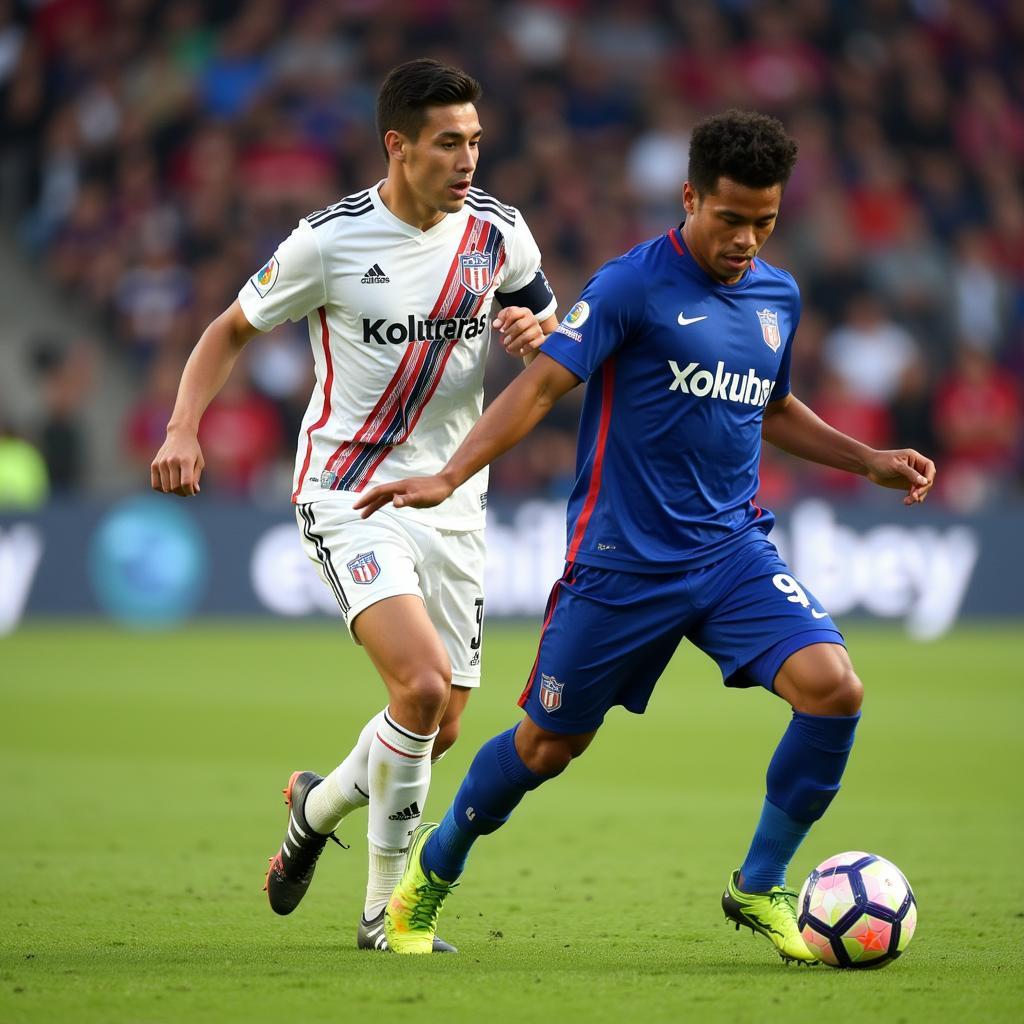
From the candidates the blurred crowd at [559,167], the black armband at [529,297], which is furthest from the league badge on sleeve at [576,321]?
the blurred crowd at [559,167]

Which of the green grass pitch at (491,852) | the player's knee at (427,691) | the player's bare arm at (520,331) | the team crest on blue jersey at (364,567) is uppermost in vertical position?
the player's bare arm at (520,331)

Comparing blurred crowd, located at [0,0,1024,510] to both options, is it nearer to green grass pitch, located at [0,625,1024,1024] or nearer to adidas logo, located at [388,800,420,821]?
green grass pitch, located at [0,625,1024,1024]

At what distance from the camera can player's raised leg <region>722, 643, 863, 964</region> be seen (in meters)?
4.91

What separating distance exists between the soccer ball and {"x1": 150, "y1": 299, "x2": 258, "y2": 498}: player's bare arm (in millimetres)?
2122

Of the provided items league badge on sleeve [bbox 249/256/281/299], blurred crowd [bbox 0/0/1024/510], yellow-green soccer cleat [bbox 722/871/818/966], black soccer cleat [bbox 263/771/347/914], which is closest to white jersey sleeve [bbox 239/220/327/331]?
league badge on sleeve [bbox 249/256/281/299]

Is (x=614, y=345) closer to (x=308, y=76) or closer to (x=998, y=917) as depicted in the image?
(x=998, y=917)

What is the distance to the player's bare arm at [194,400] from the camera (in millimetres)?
5191

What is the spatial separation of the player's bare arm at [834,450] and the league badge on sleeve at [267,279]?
1599 millimetres

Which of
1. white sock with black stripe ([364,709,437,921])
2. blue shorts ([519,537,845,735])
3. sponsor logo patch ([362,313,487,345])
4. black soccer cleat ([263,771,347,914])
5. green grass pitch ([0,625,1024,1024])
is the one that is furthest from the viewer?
black soccer cleat ([263,771,347,914])

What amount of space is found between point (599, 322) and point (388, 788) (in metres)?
1.56

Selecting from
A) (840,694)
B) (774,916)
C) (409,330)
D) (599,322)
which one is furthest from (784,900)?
(409,330)

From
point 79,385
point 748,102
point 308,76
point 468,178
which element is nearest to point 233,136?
point 308,76

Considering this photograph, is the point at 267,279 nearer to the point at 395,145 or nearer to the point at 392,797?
the point at 395,145

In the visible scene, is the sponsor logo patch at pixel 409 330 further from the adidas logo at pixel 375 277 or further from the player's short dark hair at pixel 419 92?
the player's short dark hair at pixel 419 92
